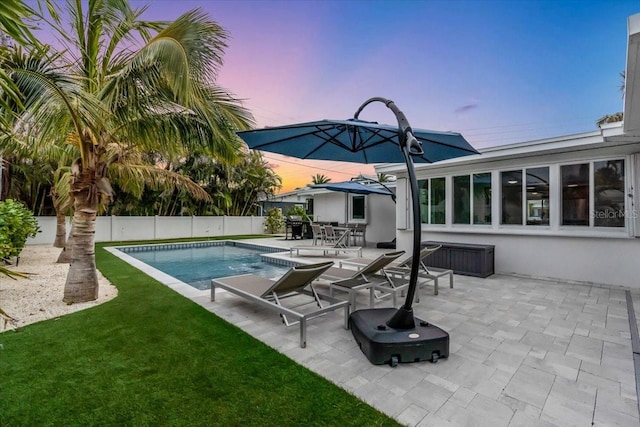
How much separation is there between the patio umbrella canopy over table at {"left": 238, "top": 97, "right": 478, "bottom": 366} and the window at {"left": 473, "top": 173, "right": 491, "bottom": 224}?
126 inches

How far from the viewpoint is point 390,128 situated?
4633 mm

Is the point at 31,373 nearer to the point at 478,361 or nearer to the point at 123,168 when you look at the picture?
the point at 478,361

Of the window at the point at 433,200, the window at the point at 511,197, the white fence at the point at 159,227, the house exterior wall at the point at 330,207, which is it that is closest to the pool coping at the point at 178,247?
the white fence at the point at 159,227

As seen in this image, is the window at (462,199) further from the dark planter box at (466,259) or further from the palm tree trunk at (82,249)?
the palm tree trunk at (82,249)

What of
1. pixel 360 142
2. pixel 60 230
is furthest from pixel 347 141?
pixel 60 230

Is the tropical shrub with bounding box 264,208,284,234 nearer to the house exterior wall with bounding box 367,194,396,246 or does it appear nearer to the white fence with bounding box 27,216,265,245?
the white fence with bounding box 27,216,265,245

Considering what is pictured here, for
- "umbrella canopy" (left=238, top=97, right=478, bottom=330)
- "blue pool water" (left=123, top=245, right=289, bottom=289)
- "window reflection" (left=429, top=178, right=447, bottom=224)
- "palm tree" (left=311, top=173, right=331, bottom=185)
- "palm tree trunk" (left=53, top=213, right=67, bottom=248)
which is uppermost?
"palm tree" (left=311, top=173, right=331, bottom=185)

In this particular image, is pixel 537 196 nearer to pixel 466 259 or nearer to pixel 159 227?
pixel 466 259

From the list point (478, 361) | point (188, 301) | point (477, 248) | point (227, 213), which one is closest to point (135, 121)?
point (188, 301)

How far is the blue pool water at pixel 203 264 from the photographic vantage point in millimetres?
9211

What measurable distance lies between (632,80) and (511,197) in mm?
5400

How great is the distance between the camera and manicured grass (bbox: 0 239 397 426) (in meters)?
2.51

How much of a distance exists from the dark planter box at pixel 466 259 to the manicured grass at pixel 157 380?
20.7 ft

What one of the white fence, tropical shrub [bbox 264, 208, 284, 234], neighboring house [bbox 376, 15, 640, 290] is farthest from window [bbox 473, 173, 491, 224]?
the white fence
